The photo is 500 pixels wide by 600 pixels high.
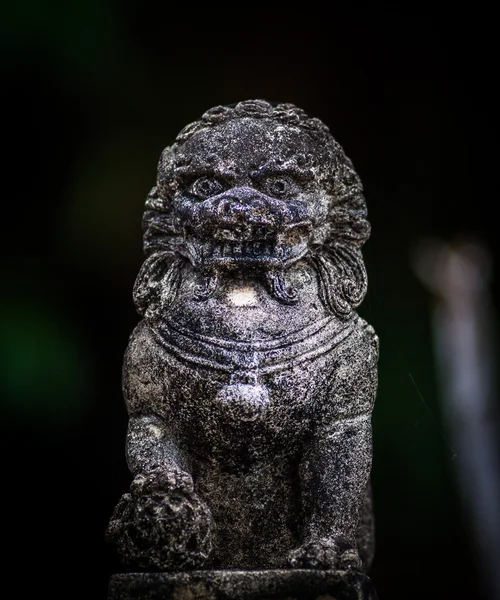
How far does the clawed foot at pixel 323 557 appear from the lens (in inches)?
138

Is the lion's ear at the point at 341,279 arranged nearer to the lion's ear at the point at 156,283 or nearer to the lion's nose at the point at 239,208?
the lion's nose at the point at 239,208

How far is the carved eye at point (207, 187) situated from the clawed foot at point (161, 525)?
0.93m

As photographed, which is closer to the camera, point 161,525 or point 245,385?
point 161,525

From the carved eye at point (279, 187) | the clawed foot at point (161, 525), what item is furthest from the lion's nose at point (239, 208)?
the clawed foot at point (161, 525)

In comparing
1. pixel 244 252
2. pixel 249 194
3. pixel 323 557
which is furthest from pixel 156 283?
pixel 323 557

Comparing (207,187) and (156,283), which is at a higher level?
(207,187)

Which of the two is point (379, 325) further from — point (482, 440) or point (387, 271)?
point (482, 440)

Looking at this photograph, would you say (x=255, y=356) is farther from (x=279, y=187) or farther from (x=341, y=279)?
(x=279, y=187)

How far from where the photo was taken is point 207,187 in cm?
390

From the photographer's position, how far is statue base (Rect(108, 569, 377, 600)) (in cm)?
340

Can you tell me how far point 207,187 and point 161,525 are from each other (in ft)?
3.67

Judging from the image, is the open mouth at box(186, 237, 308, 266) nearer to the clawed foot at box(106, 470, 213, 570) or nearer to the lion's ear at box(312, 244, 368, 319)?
the lion's ear at box(312, 244, 368, 319)

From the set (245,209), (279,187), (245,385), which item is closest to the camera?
(245,385)

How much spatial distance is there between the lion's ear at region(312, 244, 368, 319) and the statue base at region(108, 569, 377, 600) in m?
0.86
